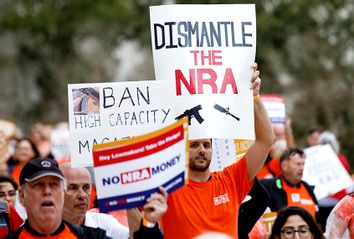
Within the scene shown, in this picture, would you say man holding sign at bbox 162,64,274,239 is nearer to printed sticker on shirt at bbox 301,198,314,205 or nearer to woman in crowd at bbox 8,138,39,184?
printed sticker on shirt at bbox 301,198,314,205

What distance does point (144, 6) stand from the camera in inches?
1366

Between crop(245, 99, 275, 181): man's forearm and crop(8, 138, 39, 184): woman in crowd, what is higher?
crop(245, 99, 275, 181): man's forearm

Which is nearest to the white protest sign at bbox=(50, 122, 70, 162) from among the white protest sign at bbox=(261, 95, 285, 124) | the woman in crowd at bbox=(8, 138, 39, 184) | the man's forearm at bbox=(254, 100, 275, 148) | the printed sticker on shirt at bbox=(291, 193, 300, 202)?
the woman in crowd at bbox=(8, 138, 39, 184)

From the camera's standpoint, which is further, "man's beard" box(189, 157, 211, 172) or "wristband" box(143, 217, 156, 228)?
"man's beard" box(189, 157, 211, 172)

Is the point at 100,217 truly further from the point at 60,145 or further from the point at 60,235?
the point at 60,145

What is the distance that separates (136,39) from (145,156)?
87.5ft

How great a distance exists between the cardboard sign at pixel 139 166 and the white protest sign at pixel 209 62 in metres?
1.81

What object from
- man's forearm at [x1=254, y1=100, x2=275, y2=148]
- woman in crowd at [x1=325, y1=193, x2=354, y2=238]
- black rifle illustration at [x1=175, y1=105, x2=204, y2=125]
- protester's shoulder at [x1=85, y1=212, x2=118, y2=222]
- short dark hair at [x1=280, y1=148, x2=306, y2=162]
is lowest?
woman in crowd at [x1=325, y1=193, x2=354, y2=238]

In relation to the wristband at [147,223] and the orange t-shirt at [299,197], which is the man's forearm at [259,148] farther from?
the orange t-shirt at [299,197]

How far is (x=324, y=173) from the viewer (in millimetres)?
15719

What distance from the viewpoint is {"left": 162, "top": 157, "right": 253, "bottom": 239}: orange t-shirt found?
944cm

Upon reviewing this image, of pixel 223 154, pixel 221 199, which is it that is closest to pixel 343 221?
pixel 223 154

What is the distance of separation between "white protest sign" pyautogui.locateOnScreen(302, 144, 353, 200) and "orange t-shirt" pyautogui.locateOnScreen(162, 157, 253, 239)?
5.81 m

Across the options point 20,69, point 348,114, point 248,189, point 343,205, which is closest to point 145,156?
point 248,189
